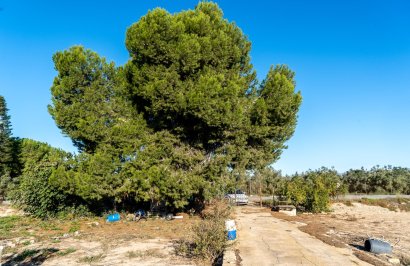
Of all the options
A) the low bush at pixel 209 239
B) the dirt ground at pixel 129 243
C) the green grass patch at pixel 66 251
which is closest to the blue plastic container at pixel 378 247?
the dirt ground at pixel 129 243

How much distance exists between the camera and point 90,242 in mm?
11477

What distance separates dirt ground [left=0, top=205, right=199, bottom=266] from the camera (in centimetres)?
891

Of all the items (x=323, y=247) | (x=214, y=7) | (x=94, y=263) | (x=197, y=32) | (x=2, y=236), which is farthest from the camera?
(x=214, y=7)

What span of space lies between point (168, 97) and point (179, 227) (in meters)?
6.41

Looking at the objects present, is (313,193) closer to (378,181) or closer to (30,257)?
(30,257)

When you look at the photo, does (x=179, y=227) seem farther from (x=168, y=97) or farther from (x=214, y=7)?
(x=214, y=7)

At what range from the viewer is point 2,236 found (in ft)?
41.5

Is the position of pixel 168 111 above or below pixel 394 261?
above

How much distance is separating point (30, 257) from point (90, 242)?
2.37 meters

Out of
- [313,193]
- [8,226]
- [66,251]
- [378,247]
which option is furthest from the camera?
[313,193]

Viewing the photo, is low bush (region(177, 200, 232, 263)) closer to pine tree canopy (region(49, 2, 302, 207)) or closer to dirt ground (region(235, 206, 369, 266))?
dirt ground (region(235, 206, 369, 266))

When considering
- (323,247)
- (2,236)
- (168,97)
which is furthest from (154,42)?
(323,247)

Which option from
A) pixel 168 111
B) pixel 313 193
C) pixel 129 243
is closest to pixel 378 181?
pixel 313 193

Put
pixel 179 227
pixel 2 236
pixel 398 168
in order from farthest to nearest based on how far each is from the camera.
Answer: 1. pixel 398 168
2. pixel 179 227
3. pixel 2 236
